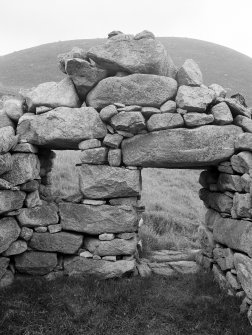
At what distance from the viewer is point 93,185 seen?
6.78 meters

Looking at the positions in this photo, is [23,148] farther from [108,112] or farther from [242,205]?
[242,205]

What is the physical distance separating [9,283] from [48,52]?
171ft

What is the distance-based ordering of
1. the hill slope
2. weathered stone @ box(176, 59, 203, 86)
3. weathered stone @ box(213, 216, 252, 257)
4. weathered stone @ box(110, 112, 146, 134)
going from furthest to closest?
the hill slope
weathered stone @ box(176, 59, 203, 86)
weathered stone @ box(110, 112, 146, 134)
weathered stone @ box(213, 216, 252, 257)

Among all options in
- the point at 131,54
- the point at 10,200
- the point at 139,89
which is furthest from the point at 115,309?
the point at 131,54

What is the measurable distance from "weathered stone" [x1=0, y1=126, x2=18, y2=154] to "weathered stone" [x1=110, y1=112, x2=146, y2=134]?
178 cm

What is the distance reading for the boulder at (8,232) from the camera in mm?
6388

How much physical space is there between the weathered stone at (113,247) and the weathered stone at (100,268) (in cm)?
17

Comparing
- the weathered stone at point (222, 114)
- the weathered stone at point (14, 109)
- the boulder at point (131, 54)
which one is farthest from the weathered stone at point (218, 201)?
the weathered stone at point (14, 109)

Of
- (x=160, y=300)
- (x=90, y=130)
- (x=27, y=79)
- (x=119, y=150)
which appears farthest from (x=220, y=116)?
(x=27, y=79)

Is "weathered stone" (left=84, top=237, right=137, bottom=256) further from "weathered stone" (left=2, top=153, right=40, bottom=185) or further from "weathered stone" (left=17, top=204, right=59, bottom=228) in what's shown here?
"weathered stone" (left=2, top=153, right=40, bottom=185)

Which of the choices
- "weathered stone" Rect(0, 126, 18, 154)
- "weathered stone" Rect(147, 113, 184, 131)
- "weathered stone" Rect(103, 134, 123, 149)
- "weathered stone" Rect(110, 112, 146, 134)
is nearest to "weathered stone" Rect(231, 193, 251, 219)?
"weathered stone" Rect(147, 113, 184, 131)

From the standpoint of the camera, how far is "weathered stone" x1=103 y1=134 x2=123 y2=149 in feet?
22.2

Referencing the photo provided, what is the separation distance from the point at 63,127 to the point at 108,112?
0.85m

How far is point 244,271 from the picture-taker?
604 centimetres
